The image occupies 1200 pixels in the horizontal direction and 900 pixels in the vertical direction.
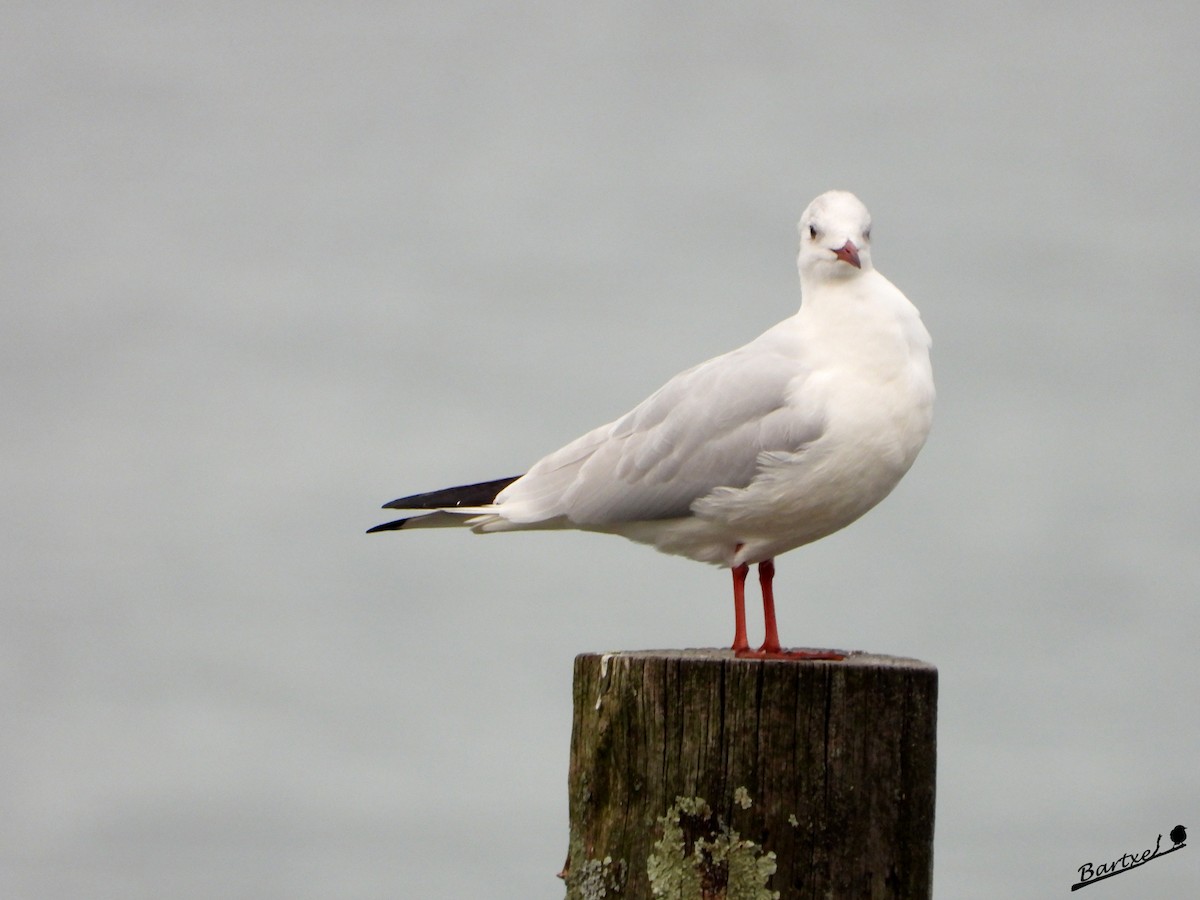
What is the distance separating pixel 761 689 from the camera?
3.96 metres

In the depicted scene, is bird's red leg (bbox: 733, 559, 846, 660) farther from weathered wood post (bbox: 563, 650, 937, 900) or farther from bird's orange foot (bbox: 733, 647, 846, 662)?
weathered wood post (bbox: 563, 650, 937, 900)

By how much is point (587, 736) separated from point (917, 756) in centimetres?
A: 87

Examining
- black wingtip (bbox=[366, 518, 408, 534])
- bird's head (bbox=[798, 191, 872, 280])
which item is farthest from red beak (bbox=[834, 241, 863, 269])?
black wingtip (bbox=[366, 518, 408, 534])

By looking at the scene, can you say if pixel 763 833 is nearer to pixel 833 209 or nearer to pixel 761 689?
pixel 761 689

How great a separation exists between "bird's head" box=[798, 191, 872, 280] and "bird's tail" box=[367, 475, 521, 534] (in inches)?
58.2

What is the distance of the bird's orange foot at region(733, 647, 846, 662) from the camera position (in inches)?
187

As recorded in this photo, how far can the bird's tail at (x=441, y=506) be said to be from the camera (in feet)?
18.8

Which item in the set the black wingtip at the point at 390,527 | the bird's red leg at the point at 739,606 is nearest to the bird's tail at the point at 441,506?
the black wingtip at the point at 390,527

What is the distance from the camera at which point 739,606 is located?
5293 millimetres

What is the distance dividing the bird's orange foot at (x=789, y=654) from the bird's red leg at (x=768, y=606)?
0.05m

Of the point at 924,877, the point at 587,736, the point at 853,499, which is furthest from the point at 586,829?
the point at 853,499

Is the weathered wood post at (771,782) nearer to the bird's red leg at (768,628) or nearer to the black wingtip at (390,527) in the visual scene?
the bird's red leg at (768,628)

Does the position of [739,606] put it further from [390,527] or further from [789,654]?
[390,527]

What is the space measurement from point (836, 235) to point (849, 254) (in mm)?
101
